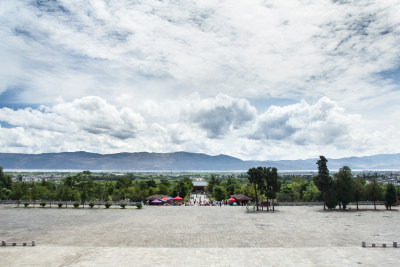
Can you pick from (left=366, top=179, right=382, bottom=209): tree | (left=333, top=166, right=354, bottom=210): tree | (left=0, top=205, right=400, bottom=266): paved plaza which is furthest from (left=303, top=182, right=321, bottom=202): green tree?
(left=0, top=205, right=400, bottom=266): paved plaza

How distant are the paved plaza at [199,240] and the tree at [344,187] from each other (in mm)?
10020

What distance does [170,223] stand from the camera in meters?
37.3

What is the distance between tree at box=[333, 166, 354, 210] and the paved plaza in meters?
10.0

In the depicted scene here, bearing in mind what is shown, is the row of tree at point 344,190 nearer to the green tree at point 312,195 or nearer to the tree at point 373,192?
the tree at point 373,192

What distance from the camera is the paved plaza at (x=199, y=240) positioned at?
2119 centimetres

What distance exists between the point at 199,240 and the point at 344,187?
3564 centimetres

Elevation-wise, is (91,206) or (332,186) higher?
(332,186)

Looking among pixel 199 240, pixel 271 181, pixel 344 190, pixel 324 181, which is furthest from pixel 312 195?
pixel 199 240

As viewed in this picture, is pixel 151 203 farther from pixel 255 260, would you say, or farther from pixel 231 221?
pixel 255 260

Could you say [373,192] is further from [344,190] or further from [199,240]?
[199,240]

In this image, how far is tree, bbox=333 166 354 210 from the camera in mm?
51562

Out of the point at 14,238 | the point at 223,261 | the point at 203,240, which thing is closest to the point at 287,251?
the point at 223,261

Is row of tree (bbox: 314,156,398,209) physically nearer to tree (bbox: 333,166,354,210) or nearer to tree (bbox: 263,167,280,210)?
tree (bbox: 333,166,354,210)

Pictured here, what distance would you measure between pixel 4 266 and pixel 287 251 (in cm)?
2092
